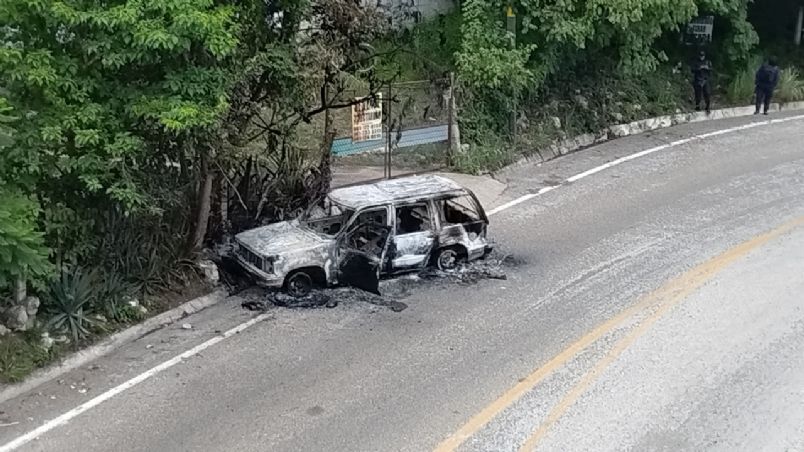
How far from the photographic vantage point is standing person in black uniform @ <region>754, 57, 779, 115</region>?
22.7 m

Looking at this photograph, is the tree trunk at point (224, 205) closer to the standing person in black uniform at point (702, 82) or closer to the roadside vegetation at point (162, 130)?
the roadside vegetation at point (162, 130)

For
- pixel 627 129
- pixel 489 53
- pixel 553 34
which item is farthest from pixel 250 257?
pixel 627 129

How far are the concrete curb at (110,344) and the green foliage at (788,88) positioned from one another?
17750 mm

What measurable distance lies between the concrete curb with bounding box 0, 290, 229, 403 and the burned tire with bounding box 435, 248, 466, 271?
2933 mm

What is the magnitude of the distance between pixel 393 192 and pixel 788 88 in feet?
51.4

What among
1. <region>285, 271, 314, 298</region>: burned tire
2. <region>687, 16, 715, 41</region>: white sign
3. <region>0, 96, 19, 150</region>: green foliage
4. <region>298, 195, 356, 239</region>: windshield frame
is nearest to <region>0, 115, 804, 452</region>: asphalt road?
<region>285, 271, 314, 298</region>: burned tire

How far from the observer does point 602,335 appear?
35.3ft

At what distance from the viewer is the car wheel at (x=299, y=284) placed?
11.8 metres

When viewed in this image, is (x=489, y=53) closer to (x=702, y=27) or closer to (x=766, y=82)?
(x=766, y=82)

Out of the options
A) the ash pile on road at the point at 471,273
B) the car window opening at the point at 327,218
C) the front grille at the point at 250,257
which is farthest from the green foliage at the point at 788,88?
the front grille at the point at 250,257

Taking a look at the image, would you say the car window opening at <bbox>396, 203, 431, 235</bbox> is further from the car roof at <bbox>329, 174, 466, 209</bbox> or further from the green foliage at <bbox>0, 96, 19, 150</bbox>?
the green foliage at <bbox>0, 96, 19, 150</bbox>

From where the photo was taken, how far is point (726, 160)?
1878 centimetres

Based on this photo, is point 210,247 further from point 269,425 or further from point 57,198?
point 269,425

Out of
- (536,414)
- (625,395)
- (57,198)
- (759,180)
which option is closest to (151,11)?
(57,198)
